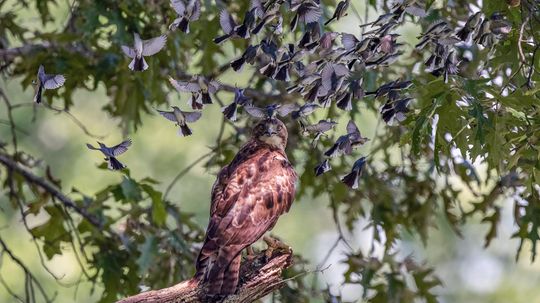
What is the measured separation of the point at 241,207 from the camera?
609 cm

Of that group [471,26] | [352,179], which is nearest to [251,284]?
[352,179]

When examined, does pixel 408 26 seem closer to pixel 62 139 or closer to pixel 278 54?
pixel 62 139

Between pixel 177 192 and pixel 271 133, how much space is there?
1213 centimetres

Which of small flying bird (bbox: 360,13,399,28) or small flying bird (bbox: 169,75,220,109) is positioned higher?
small flying bird (bbox: 169,75,220,109)

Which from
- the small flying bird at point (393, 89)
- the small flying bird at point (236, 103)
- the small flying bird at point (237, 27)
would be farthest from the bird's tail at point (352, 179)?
the small flying bird at point (237, 27)

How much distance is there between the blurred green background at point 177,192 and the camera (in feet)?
53.5

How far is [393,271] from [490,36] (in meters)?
3.11

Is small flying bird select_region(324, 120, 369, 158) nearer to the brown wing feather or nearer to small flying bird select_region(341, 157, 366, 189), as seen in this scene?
small flying bird select_region(341, 157, 366, 189)

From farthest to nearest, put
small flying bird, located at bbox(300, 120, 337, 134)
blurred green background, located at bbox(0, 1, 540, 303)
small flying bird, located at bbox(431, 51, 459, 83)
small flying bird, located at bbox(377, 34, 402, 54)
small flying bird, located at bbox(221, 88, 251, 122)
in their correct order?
1. blurred green background, located at bbox(0, 1, 540, 303)
2. small flying bird, located at bbox(300, 120, 337, 134)
3. small flying bird, located at bbox(221, 88, 251, 122)
4. small flying bird, located at bbox(431, 51, 459, 83)
5. small flying bird, located at bbox(377, 34, 402, 54)

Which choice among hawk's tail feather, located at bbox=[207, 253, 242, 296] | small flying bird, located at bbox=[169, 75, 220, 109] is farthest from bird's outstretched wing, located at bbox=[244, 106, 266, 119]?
hawk's tail feather, located at bbox=[207, 253, 242, 296]

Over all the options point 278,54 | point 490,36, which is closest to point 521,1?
point 490,36

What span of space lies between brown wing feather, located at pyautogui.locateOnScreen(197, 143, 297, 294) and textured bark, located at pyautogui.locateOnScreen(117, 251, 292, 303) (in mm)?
70

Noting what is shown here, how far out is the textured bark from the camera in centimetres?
550

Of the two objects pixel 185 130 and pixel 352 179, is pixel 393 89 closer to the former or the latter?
pixel 352 179
